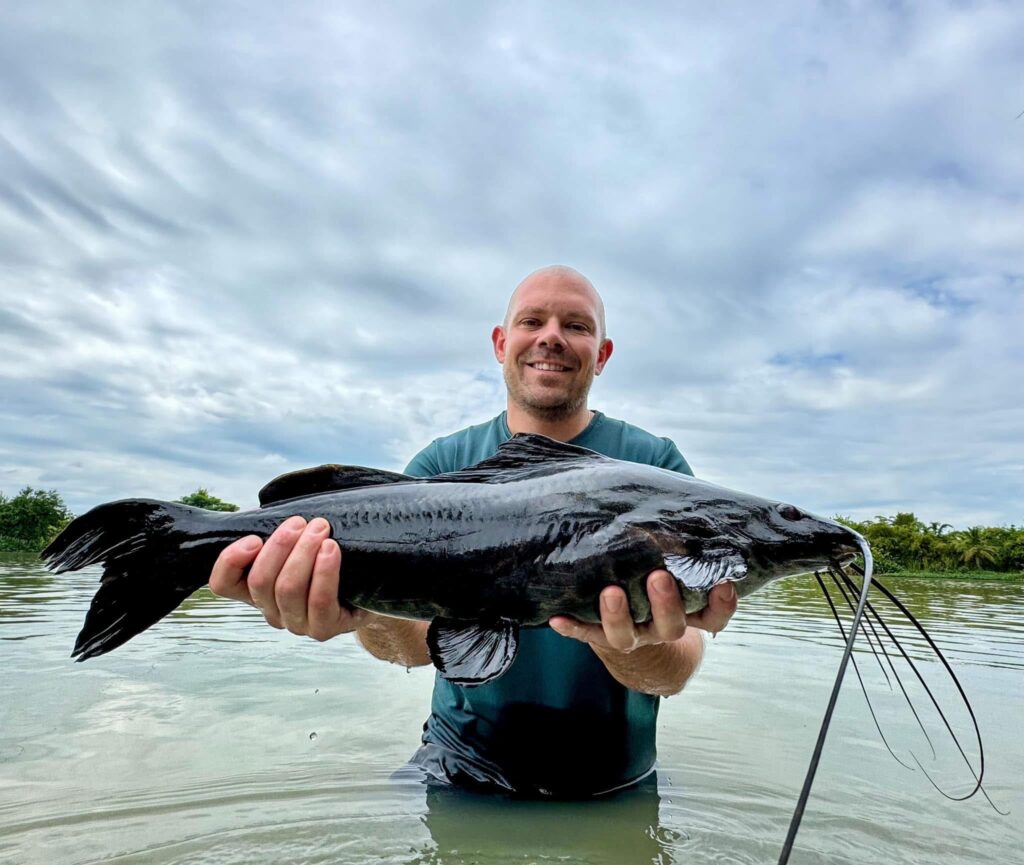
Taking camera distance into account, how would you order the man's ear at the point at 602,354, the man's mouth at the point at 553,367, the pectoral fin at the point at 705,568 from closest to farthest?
the pectoral fin at the point at 705,568 → the man's mouth at the point at 553,367 → the man's ear at the point at 602,354

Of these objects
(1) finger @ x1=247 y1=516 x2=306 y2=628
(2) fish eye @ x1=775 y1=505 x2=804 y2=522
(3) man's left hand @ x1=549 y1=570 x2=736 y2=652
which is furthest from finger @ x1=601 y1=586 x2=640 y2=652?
(1) finger @ x1=247 y1=516 x2=306 y2=628

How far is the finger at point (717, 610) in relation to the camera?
270cm

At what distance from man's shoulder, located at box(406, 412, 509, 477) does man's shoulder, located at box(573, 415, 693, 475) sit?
56cm

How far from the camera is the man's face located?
4.61 m

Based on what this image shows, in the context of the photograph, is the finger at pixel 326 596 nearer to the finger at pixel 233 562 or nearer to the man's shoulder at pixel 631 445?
the finger at pixel 233 562

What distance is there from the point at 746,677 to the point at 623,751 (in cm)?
506

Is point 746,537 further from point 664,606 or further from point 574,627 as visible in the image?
point 574,627

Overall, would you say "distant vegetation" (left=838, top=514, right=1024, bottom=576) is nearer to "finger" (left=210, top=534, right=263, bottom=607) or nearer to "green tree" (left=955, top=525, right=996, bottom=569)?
"green tree" (left=955, top=525, right=996, bottom=569)

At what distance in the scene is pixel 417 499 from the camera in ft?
9.30

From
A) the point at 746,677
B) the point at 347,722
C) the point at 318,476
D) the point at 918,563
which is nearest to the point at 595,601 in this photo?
the point at 318,476

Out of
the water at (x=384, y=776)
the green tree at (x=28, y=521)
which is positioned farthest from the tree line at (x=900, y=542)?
the water at (x=384, y=776)

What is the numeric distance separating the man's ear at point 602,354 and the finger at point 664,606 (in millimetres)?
2487

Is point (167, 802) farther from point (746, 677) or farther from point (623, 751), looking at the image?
point (746, 677)

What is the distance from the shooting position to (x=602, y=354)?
5.22 metres
